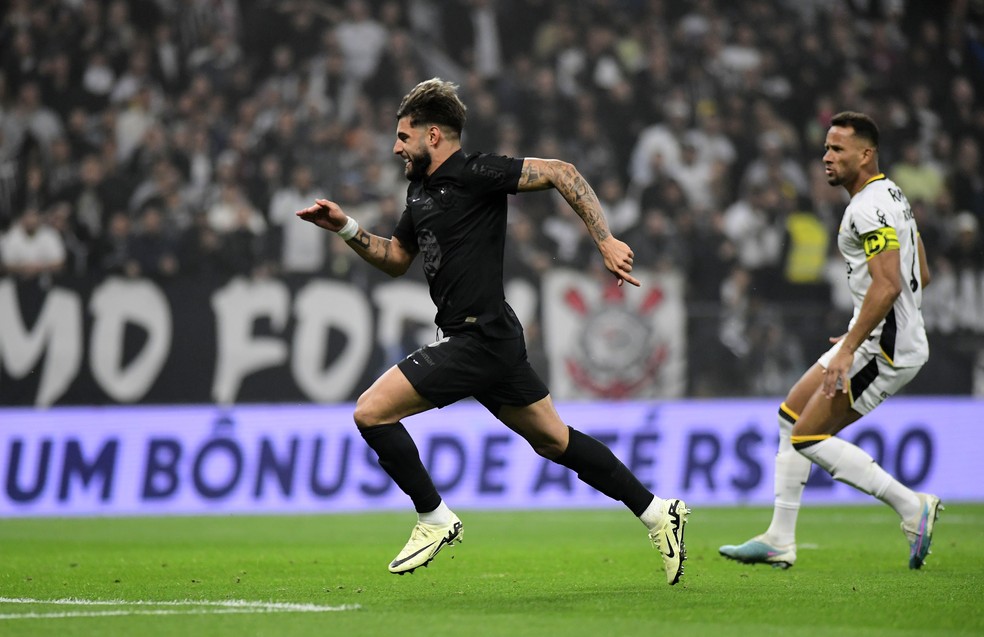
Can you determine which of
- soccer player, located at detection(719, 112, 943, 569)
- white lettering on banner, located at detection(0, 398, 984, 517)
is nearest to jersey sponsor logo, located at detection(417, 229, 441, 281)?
soccer player, located at detection(719, 112, 943, 569)

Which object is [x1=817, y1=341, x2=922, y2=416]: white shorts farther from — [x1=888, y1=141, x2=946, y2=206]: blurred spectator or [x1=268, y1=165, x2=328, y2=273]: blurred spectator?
[x1=888, y1=141, x2=946, y2=206]: blurred spectator

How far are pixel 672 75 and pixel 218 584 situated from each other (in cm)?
1426

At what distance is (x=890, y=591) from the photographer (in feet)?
21.3

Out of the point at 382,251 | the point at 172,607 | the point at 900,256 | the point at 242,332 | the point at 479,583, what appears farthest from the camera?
the point at 242,332

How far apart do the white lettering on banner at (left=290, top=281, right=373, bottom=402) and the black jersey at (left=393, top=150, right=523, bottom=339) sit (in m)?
7.38

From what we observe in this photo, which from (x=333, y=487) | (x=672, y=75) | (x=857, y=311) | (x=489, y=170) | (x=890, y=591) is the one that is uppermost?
(x=672, y=75)

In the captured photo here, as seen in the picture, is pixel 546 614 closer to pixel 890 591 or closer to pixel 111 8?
pixel 890 591

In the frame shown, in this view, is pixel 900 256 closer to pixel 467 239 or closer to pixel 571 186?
pixel 571 186

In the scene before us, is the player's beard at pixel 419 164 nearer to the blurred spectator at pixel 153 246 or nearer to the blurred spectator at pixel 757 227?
the blurred spectator at pixel 153 246

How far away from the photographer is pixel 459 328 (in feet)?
21.3

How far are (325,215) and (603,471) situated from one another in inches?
72.2

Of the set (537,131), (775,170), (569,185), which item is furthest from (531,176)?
(775,170)

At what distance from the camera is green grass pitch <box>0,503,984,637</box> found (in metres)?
5.34

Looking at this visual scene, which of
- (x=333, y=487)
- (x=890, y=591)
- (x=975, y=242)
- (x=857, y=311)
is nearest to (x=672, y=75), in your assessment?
(x=975, y=242)
